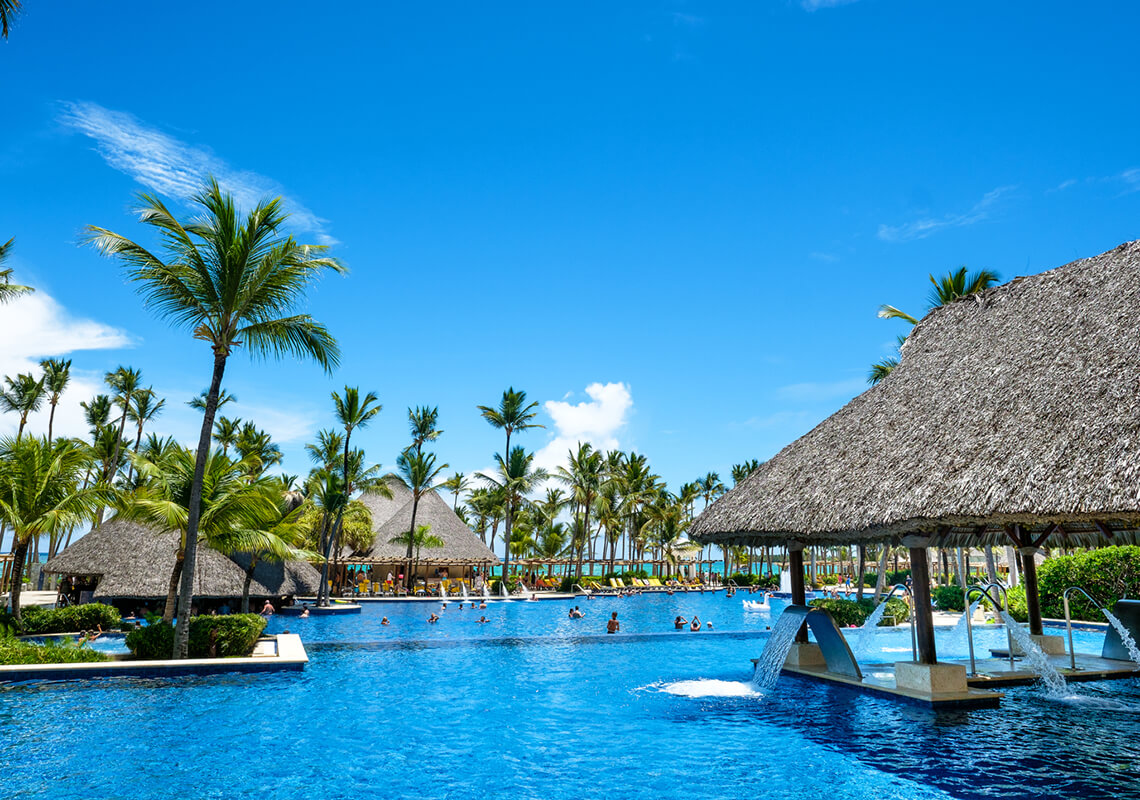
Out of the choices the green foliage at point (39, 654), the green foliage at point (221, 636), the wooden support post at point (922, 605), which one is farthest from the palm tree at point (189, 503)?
the wooden support post at point (922, 605)

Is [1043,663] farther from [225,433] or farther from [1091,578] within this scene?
[225,433]

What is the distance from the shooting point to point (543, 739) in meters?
9.88

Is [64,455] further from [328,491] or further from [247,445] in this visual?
[247,445]

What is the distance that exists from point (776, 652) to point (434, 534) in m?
30.9

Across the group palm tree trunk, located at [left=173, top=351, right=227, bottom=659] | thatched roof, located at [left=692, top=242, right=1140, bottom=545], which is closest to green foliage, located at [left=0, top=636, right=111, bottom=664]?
palm tree trunk, located at [left=173, top=351, right=227, bottom=659]

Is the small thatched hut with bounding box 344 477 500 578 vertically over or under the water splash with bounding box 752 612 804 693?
over

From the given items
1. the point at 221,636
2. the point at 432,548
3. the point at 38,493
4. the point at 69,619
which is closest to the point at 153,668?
the point at 221,636

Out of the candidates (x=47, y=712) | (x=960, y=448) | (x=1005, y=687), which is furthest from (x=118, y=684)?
(x=1005, y=687)

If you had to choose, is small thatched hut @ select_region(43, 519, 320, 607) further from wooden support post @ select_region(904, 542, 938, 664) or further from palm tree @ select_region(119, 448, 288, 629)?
wooden support post @ select_region(904, 542, 938, 664)

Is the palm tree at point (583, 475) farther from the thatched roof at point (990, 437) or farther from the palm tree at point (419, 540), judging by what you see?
the thatched roof at point (990, 437)

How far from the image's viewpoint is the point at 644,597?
135ft

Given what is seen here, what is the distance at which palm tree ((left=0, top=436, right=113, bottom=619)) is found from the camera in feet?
52.3

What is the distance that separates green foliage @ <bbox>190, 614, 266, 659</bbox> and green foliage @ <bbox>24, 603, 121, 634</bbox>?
749 centimetres

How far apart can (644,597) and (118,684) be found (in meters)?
31.7
